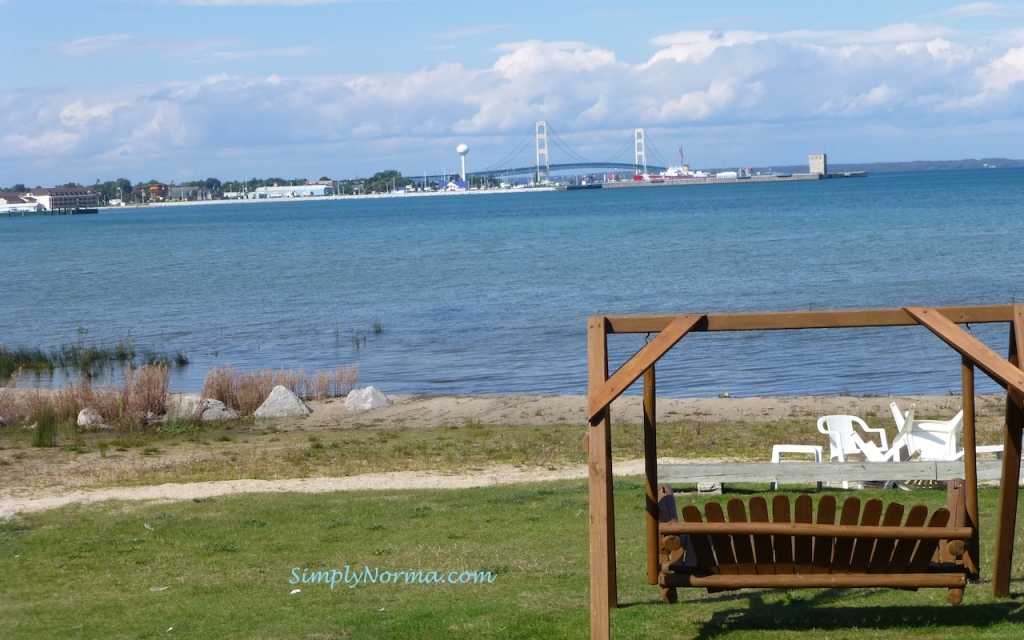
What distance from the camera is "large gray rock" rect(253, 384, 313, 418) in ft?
68.5

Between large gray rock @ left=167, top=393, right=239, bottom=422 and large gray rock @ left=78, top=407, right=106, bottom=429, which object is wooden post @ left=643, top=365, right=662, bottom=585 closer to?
large gray rock @ left=167, top=393, right=239, bottom=422

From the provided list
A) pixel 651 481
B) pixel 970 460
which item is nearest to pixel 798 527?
pixel 651 481

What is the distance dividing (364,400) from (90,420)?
4.72m

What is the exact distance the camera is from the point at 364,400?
2131 cm

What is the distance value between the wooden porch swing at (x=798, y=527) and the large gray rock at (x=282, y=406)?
15312 millimetres

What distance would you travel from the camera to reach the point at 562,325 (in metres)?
35.2

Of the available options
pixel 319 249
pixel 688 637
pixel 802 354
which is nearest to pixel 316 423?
pixel 802 354

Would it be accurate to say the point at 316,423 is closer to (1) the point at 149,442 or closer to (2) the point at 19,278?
(1) the point at 149,442

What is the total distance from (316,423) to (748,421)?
740 cm

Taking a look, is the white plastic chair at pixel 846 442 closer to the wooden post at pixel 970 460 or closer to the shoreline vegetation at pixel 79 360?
the wooden post at pixel 970 460

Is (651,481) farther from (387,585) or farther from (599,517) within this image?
(387,585)

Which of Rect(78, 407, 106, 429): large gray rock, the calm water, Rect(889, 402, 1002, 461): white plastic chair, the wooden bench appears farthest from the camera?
the calm water

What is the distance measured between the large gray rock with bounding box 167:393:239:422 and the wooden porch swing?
15126 mm
